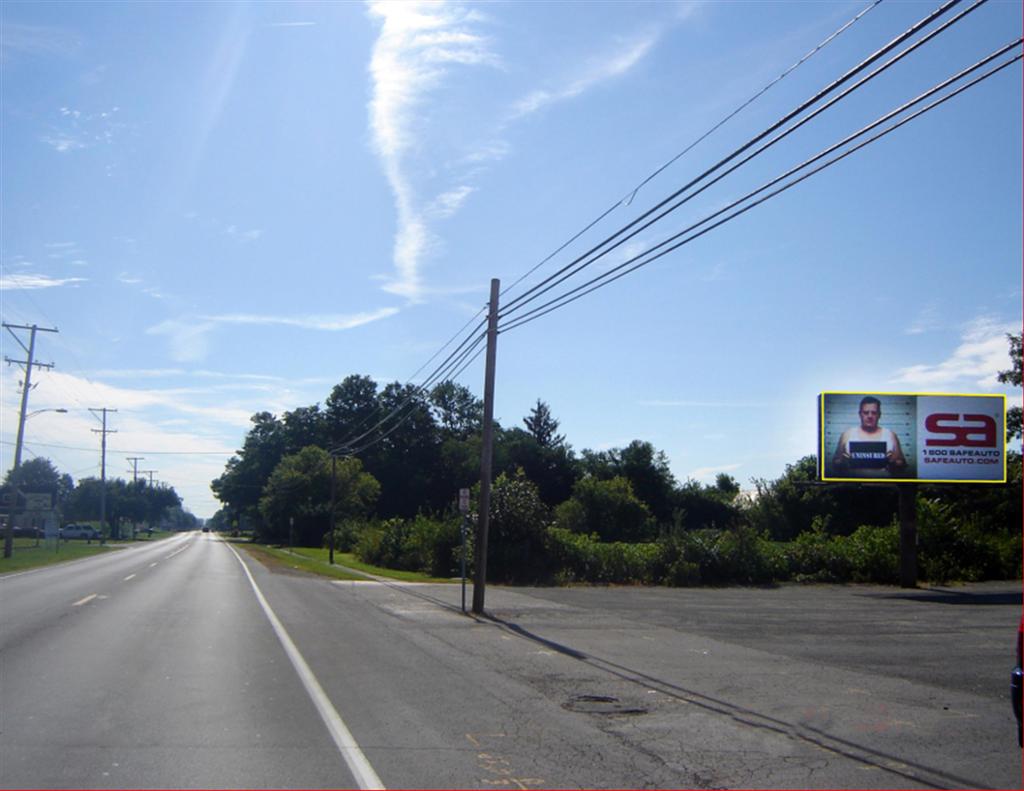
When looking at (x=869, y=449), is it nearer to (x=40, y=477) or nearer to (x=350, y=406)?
(x=350, y=406)

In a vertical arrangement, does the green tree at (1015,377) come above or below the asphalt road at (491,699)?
above

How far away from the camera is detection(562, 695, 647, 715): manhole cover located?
1033 centimetres

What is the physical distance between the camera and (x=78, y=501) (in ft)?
529

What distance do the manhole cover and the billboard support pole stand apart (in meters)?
24.6

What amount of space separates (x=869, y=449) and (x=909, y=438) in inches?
55.3

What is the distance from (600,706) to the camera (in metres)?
10.6

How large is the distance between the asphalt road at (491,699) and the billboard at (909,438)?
1046 cm

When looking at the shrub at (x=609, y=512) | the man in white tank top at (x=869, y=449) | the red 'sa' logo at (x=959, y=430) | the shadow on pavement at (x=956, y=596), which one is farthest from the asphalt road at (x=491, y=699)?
the shrub at (x=609, y=512)

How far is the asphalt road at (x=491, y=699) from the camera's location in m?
7.57

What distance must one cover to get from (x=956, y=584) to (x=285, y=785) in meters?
33.0

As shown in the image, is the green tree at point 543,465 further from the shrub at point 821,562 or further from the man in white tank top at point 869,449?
the man in white tank top at point 869,449

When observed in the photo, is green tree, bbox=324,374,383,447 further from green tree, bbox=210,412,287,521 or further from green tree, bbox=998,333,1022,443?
green tree, bbox=998,333,1022,443

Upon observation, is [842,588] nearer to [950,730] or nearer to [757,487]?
[950,730]

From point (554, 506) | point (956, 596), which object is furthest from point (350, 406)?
point (956, 596)
